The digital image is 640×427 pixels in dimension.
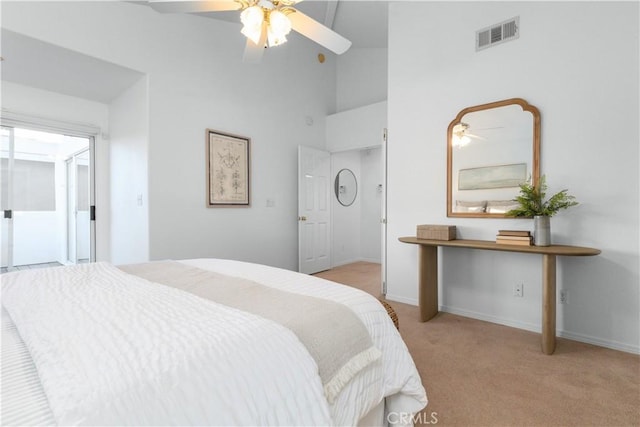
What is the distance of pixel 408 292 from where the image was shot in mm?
3359

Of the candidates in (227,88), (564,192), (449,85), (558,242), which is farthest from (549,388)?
(227,88)

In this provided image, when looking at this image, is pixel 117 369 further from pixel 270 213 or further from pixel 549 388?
pixel 270 213

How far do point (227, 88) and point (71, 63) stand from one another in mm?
1507

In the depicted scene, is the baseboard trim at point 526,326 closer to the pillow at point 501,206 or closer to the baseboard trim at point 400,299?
the baseboard trim at point 400,299

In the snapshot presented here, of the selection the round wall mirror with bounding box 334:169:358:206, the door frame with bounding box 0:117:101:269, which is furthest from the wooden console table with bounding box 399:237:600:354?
the door frame with bounding box 0:117:101:269

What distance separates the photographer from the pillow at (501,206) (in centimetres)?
266

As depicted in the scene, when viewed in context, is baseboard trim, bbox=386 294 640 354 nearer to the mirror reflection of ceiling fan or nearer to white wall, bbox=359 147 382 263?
the mirror reflection of ceiling fan

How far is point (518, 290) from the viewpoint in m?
2.69

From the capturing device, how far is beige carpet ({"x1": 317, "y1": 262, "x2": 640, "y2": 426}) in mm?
1528

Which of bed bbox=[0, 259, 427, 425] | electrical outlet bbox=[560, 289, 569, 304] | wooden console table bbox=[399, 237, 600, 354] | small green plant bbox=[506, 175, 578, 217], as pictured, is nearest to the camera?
bed bbox=[0, 259, 427, 425]

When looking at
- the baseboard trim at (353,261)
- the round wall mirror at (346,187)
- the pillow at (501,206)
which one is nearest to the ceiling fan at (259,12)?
the pillow at (501,206)

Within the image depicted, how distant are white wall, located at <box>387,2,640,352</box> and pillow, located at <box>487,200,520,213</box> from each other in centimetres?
10

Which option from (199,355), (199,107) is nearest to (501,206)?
(199,355)

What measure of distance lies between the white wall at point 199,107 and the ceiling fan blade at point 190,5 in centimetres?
149
